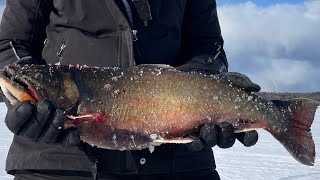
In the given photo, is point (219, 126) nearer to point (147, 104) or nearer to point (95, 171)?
point (147, 104)

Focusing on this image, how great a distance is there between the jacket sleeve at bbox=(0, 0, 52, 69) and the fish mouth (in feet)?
1.01

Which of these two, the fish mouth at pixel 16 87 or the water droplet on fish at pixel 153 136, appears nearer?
the fish mouth at pixel 16 87

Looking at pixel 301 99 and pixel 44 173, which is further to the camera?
pixel 301 99

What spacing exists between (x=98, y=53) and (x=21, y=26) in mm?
459

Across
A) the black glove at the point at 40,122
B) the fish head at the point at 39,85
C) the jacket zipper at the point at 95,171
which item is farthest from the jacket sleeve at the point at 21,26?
the jacket zipper at the point at 95,171

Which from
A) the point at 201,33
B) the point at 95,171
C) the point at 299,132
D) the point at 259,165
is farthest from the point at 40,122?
the point at 259,165

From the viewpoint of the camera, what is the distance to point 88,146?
2.91 metres

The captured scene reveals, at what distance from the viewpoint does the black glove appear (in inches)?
102

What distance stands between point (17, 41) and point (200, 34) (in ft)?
3.71

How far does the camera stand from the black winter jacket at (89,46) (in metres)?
2.93

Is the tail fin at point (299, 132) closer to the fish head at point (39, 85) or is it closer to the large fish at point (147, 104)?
the large fish at point (147, 104)

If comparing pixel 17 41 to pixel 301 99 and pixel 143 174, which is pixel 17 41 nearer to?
pixel 143 174

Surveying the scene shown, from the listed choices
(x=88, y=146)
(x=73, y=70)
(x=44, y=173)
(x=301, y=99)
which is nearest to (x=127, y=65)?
(x=73, y=70)

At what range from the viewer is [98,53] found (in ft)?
9.77
